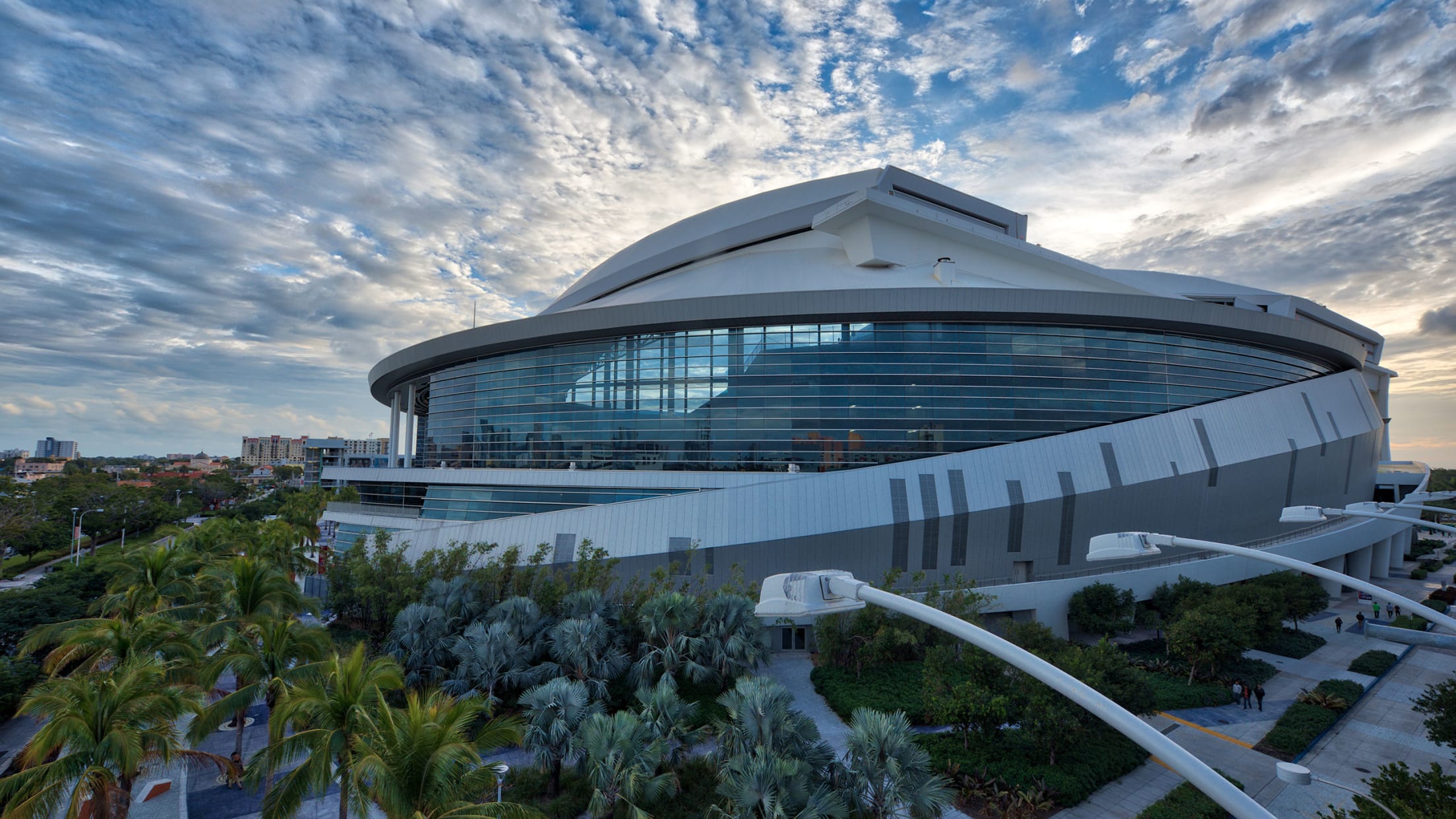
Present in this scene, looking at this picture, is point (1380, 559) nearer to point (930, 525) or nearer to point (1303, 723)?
point (1303, 723)

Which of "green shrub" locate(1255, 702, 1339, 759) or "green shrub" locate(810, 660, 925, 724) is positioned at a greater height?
"green shrub" locate(810, 660, 925, 724)

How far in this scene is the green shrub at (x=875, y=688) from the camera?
20016mm

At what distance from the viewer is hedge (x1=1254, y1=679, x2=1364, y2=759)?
1909 cm

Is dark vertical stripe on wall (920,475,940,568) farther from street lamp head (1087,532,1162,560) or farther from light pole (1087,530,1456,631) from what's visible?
street lamp head (1087,532,1162,560)

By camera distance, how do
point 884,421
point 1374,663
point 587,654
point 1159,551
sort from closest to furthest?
point 1159,551
point 587,654
point 1374,663
point 884,421

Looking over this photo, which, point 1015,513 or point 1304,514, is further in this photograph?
point 1015,513

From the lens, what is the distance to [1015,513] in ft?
96.1

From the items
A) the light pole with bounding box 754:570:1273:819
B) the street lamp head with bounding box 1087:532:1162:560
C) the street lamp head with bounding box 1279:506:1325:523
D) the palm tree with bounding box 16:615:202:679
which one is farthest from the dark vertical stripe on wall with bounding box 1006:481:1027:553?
the palm tree with bounding box 16:615:202:679

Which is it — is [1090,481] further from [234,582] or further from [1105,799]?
[234,582]

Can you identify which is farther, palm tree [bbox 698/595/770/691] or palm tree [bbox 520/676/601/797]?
palm tree [bbox 698/595/770/691]

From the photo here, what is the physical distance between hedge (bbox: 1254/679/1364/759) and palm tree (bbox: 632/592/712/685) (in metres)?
17.3

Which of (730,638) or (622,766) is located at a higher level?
(730,638)

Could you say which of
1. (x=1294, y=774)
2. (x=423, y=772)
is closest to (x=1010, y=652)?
(x=1294, y=774)

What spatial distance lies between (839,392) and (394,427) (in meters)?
40.9
